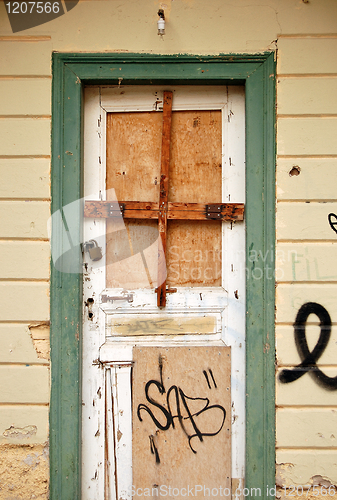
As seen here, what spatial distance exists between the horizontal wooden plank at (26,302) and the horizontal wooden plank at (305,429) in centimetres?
143

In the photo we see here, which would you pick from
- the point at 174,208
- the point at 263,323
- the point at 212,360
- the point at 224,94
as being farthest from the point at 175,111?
the point at 212,360

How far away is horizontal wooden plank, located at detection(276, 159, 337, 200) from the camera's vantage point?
1.73m

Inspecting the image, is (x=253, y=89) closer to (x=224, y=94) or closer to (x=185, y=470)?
(x=224, y=94)

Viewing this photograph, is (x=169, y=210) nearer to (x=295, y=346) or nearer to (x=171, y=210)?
(x=171, y=210)

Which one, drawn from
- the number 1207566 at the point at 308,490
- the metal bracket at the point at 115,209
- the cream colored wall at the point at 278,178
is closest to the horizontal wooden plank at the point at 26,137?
the cream colored wall at the point at 278,178

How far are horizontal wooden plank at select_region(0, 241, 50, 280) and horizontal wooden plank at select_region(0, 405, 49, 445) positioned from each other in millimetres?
726

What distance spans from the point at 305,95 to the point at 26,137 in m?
1.58

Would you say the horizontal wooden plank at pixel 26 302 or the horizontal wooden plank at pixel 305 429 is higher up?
the horizontal wooden plank at pixel 26 302

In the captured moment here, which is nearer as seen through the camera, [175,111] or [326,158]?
[326,158]

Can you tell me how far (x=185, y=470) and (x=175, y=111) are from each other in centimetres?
209

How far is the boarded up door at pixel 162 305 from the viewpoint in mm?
1793

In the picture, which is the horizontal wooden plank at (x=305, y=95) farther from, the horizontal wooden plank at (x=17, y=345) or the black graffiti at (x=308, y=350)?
the horizontal wooden plank at (x=17, y=345)

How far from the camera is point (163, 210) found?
1789 millimetres

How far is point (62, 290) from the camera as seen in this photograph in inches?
68.4
